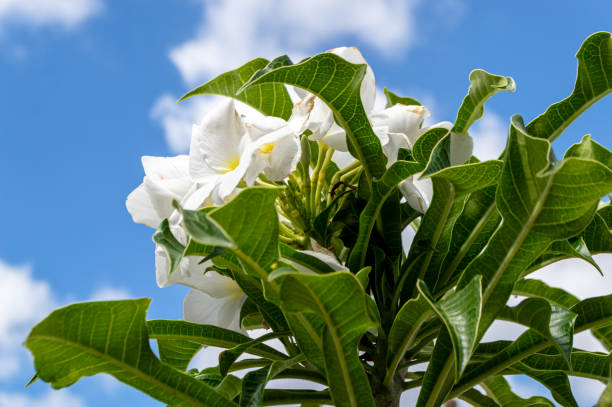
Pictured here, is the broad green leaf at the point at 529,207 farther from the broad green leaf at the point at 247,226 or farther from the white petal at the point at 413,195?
the broad green leaf at the point at 247,226

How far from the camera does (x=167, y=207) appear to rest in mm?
902

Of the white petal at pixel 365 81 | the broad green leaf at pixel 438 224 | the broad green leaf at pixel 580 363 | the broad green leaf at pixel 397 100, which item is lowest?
the broad green leaf at pixel 580 363

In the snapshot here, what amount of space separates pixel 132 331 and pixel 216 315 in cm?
23

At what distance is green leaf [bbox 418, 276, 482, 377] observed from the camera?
2.01 feet

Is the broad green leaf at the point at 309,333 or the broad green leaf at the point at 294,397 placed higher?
the broad green leaf at the point at 309,333

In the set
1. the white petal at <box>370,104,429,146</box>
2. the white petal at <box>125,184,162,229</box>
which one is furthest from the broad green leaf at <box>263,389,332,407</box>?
the white petal at <box>370,104,429,146</box>

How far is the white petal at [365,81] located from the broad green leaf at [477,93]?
14 centimetres

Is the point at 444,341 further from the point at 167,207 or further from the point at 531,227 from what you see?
the point at 167,207

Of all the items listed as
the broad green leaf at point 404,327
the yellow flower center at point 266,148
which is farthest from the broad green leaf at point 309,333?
the yellow flower center at point 266,148

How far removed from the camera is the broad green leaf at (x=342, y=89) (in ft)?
2.56

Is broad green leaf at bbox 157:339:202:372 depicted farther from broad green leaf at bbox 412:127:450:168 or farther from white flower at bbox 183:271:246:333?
broad green leaf at bbox 412:127:450:168

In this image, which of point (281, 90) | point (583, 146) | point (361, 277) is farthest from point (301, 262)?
point (583, 146)

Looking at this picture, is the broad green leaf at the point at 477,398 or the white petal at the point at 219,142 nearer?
the white petal at the point at 219,142

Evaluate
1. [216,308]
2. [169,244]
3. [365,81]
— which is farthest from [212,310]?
[365,81]
